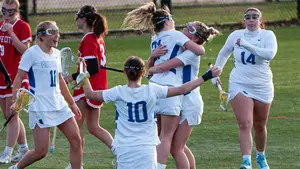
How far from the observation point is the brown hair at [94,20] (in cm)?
1012

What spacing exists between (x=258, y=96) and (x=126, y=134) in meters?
2.94

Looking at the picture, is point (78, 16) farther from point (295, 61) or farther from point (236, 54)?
point (295, 61)

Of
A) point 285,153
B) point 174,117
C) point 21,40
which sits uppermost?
point 21,40

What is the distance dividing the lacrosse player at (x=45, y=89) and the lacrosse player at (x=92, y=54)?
2.95ft

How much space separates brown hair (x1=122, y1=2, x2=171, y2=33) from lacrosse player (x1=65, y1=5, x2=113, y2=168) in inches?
25.6

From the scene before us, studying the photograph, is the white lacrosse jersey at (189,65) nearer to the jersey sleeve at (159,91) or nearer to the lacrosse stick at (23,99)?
the jersey sleeve at (159,91)

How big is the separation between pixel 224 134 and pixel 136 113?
16.0 ft

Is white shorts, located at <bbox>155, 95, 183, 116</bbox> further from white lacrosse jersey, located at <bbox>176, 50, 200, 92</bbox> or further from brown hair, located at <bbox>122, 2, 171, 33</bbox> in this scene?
brown hair, located at <bbox>122, 2, 171, 33</bbox>

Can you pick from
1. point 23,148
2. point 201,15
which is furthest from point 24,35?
point 201,15

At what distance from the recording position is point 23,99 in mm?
8734

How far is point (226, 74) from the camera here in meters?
17.9

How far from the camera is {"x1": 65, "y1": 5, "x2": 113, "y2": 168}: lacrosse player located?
10000mm

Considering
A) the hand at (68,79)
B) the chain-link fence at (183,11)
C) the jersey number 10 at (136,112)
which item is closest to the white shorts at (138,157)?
the jersey number 10 at (136,112)

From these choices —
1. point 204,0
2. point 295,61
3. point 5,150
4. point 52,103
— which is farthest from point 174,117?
point 204,0
